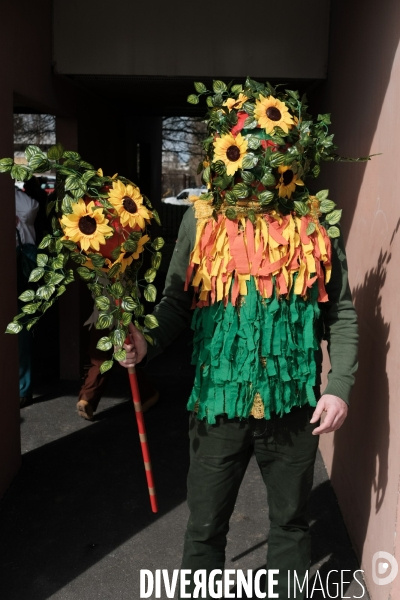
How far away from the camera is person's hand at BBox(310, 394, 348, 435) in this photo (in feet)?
7.08

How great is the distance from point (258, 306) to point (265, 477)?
2.18 feet

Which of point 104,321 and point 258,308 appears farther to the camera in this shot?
point 258,308

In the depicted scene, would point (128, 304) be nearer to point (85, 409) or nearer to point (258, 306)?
point (258, 306)


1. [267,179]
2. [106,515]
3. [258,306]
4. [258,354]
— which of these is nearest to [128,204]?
[267,179]

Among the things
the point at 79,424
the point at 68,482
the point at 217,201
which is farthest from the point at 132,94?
the point at 217,201

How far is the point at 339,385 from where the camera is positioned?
7.34 feet

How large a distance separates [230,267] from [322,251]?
0.32 metres

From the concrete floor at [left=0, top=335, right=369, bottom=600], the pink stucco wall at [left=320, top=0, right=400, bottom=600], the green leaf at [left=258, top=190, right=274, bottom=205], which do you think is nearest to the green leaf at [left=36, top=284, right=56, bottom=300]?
the green leaf at [left=258, top=190, right=274, bottom=205]

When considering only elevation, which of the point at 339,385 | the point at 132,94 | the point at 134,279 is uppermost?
the point at 132,94

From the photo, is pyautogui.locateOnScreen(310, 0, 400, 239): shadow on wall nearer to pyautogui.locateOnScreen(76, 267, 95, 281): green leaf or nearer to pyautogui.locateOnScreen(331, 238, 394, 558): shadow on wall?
pyautogui.locateOnScreen(331, 238, 394, 558): shadow on wall

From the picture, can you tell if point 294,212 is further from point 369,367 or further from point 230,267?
point 369,367

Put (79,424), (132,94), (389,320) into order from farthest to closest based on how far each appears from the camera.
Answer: (132,94), (79,424), (389,320)

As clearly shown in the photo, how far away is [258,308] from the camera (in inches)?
87.4

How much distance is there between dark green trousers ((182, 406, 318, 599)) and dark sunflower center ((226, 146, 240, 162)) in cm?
89
